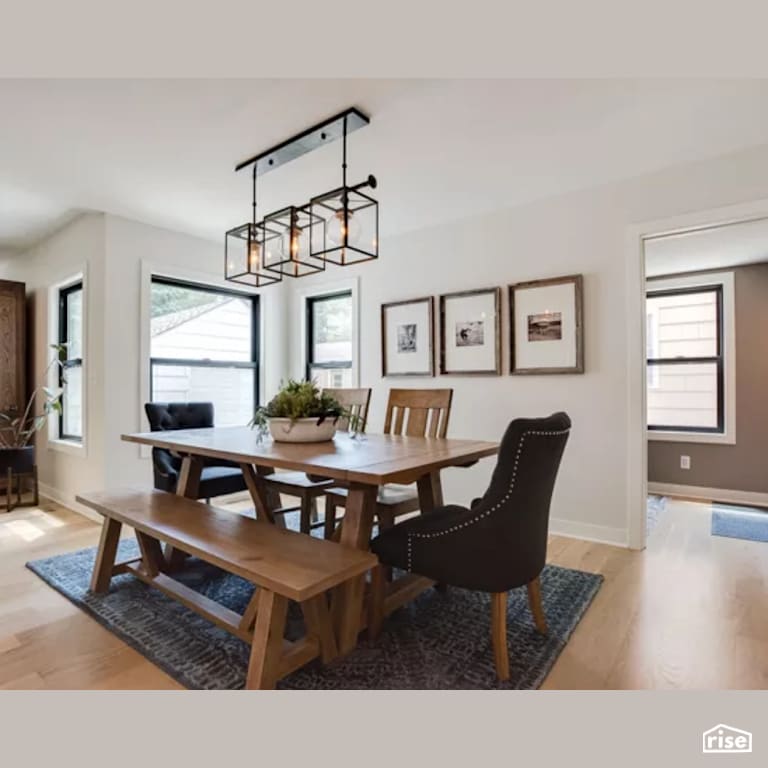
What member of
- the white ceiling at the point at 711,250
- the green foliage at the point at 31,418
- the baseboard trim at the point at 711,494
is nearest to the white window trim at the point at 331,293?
the green foliage at the point at 31,418

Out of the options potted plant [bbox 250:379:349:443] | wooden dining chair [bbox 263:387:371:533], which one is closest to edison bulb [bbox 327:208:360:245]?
potted plant [bbox 250:379:349:443]

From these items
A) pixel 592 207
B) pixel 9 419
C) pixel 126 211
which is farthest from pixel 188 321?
pixel 592 207

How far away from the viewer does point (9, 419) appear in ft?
14.2

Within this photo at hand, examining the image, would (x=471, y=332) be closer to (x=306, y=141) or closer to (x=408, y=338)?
(x=408, y=338)

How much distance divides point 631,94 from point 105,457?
13.1 feet

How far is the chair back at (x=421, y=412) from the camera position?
2666 millimetres

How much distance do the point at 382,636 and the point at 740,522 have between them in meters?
3.21

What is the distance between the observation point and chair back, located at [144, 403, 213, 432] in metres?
3.08

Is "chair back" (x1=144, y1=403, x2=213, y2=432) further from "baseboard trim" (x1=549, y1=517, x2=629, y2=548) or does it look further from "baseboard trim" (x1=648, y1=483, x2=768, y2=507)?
"baseboard trim" (x1=648, y1=483, x2=768, y2=507)

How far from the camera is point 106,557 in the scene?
229 centimetres

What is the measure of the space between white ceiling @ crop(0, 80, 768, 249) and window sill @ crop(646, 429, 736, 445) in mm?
2755

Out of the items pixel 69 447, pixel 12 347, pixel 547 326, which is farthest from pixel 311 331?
pixel 12 347

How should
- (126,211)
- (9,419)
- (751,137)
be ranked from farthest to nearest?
(9,419), (126,211), (751,137)
